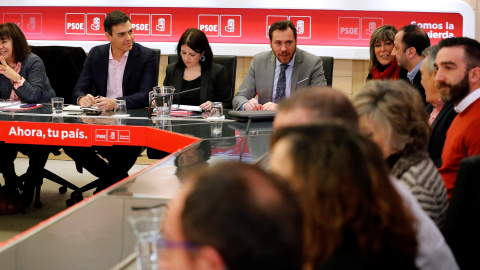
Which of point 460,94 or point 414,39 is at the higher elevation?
point 414,39

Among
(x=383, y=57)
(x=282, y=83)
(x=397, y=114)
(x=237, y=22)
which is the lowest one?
(x=397, y=114)

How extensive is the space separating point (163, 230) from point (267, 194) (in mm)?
162

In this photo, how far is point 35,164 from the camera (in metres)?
Result: 4.41

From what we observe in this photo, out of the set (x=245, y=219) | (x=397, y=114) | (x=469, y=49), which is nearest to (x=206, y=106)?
(x=469, y=49)

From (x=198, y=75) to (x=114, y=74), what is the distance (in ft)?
2.07

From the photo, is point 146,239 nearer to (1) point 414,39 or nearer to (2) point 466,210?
(2) point 466,210

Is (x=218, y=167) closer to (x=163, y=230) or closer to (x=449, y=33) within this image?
(x=163, y=230)

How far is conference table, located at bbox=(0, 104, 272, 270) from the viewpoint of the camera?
149 centimetres

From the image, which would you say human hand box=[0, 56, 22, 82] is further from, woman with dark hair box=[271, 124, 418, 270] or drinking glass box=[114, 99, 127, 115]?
woman with dark hair box=[271, 124, 418, 270]

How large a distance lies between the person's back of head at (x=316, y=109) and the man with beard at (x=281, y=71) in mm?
2867

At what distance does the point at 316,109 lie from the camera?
142 centimetres

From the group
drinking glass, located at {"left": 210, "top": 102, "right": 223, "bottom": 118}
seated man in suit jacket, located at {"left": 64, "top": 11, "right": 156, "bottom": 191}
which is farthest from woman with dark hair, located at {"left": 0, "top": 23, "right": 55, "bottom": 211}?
drinking glass, located at {"left": 210, "top": 102, "right": 223, "bottom": 118}

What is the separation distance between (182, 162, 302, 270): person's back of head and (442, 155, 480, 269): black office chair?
3.59ft

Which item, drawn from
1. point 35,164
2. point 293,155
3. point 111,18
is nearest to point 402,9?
point 111,18
